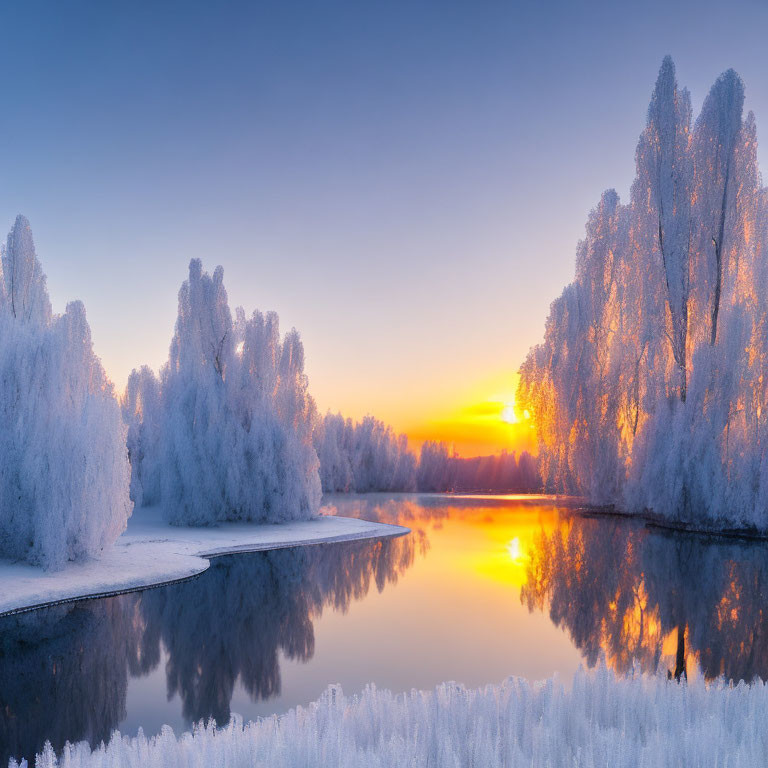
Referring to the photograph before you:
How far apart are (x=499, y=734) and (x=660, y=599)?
8.42 m

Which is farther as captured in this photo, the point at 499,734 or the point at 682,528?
the point at 682,528

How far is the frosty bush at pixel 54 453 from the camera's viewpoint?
12.7m

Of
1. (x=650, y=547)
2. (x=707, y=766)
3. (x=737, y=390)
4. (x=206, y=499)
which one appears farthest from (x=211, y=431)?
(x=707, y=766)

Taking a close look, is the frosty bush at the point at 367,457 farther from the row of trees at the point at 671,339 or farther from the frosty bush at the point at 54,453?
the frosty bush at the point at 54,453

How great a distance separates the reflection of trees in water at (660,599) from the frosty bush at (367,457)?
39584 mm

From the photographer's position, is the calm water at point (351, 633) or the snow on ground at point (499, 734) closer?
the snow on ground at point (499, 734)

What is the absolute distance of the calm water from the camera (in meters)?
6.91

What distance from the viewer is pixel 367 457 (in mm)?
62469

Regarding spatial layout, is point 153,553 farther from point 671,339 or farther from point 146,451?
point 671,339

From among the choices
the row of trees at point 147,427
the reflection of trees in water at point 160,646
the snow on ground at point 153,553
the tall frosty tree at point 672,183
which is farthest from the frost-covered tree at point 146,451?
the tall frosty tree at point 672,183

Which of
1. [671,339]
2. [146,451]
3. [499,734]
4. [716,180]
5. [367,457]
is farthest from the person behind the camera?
[367,457]

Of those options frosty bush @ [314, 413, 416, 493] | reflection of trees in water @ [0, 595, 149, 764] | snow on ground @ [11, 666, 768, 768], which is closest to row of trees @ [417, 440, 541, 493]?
frosty bush @ [314, 413, 416, 493]

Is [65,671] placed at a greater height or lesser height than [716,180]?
lesser

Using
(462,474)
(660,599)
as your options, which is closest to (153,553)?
(660,599)
